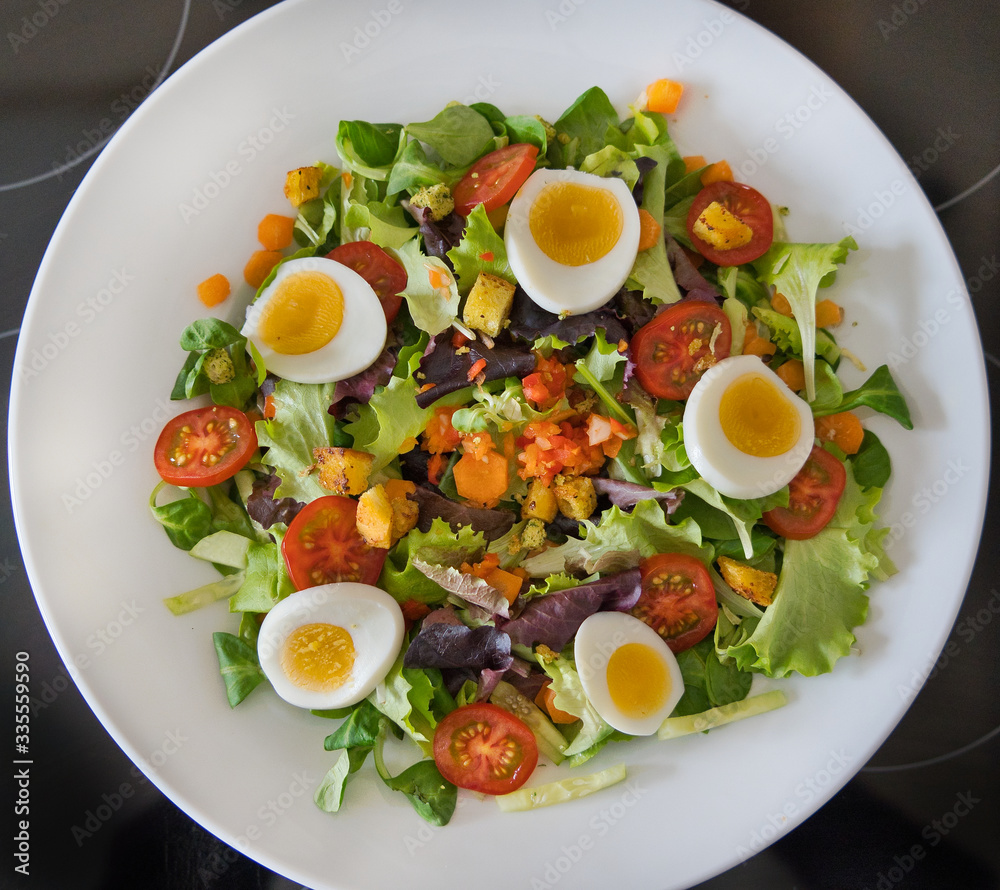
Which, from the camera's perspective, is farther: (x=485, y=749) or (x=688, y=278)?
(x=688, y=278)

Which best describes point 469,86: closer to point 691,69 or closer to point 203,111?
point 691,69

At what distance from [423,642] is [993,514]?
2169mm

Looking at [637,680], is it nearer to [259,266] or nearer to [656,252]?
[656,252]

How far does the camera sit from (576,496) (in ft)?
7.08

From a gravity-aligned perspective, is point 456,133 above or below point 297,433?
above

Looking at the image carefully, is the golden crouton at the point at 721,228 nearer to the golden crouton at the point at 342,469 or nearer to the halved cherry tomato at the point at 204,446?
the golden crouton at the point at 342,469

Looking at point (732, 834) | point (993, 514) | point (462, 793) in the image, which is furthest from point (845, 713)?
point (462, 793)

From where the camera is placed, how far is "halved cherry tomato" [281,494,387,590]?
2109 mm

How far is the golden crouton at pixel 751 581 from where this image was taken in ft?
A: 6.97

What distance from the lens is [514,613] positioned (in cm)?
215

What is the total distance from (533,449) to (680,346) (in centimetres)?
57

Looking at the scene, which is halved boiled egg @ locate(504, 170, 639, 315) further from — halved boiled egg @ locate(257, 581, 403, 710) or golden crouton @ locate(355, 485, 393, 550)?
halved boiled egg @ locate(257, 581, 403, 710)

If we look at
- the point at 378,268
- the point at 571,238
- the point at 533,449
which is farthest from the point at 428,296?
the point at 533,449

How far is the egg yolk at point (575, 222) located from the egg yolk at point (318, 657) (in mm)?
1387
